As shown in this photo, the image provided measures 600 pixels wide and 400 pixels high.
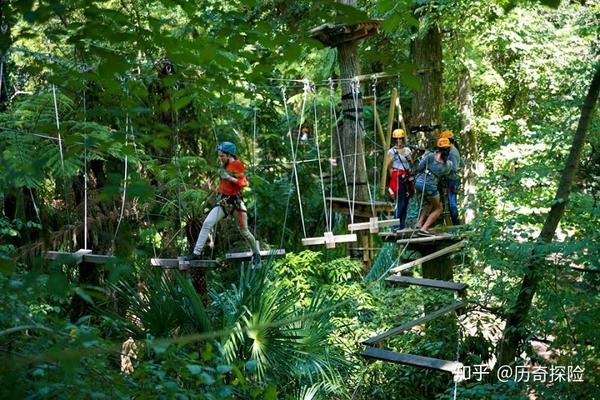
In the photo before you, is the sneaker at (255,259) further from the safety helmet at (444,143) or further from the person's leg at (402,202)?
the safety helmet at (444,143)

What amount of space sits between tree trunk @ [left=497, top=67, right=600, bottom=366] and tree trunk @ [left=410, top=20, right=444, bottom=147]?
17.7 ft

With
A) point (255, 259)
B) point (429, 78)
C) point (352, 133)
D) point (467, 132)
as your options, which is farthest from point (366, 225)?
point (467, 132)

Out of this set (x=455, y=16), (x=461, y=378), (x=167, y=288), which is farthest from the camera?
(x=455, y=16)

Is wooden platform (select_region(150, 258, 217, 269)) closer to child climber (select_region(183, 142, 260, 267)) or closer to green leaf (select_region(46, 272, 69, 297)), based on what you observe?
child climber (select_region(183, 142, 260, 267))

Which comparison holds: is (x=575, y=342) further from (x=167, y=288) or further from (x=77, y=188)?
(x=77, y=188)

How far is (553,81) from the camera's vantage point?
33.6ft

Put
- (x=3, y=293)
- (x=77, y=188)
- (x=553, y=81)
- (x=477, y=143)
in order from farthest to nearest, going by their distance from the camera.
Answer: (x=477, y=143) → (x=553, y=81) → (x=77, y=188) → (x=3, y=293)

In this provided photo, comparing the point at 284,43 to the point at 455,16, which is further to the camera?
the point at 455,16

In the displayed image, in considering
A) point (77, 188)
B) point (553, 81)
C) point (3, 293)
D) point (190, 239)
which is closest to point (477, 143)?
point (553, 81)

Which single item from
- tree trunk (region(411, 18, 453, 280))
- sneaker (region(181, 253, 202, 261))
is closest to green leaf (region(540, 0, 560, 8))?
sneaker (region(181, 253, 202, 261))

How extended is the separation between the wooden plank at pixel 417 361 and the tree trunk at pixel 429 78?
5208 millimetres

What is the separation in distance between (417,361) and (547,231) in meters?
1.38

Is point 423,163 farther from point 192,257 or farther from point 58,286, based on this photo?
point 58,286

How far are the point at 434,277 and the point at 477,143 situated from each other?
4.18 meters
